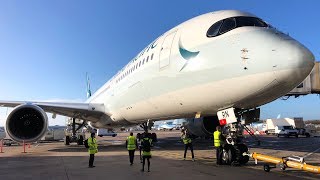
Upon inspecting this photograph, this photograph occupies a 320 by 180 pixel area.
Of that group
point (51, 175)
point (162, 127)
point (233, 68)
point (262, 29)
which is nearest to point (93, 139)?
point (51, 175)

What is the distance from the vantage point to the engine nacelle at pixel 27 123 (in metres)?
15.5

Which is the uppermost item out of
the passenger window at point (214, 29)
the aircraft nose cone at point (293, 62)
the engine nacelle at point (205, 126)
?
the passenger window at point (214, 29)

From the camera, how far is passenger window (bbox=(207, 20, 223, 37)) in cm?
938

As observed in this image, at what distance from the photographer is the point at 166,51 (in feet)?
37.0

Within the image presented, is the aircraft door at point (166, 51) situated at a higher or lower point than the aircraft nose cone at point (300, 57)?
higher

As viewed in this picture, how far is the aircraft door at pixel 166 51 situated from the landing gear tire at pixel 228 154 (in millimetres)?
3135

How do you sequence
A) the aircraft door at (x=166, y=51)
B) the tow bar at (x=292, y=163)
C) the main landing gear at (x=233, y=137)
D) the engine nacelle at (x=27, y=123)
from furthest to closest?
the engine nacelle at (x=27, y=123), the aircraft door at (x=166, y=51), the main landing gear at (x=233, y=137), the tow bar at (x=292, y=163)

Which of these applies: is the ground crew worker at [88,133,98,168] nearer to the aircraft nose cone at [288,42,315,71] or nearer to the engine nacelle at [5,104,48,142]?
the engine nacelle at [5,104,48,142]

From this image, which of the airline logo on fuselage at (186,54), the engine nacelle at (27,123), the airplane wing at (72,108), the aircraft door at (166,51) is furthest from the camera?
the airplane wing at (72,108)

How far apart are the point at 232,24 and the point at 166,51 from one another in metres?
2.71

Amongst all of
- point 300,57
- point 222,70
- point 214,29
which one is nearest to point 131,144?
point 222,70

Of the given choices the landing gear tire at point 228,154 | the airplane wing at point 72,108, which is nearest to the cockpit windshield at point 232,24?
the landing gear tire at point 228,154

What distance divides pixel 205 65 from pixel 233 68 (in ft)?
3.02

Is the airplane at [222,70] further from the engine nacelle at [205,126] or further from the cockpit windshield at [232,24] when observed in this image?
the engine nacelle at [205,126]
